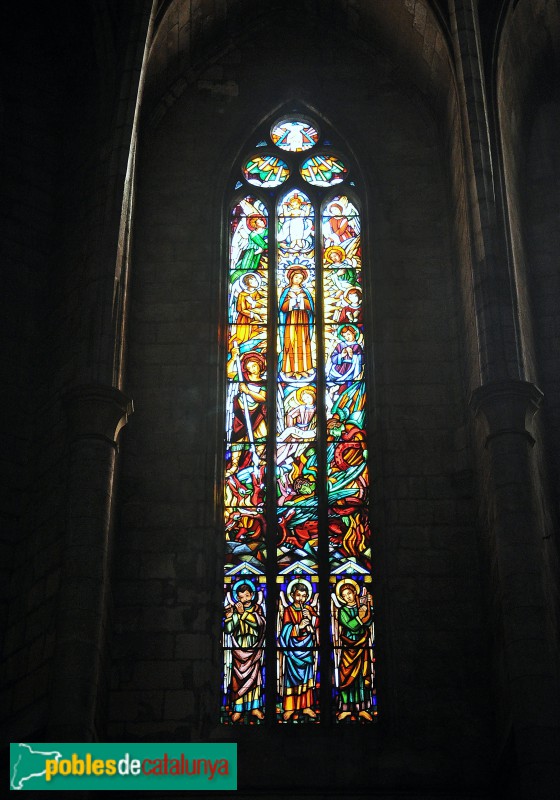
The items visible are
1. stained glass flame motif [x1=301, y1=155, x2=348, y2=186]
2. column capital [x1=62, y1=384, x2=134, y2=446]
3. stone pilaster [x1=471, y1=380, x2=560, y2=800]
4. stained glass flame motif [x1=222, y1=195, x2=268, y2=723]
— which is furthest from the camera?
stained glass flame motif [x1=301, y1=155, x2=348, y2=186]

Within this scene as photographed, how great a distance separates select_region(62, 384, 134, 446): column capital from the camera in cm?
1114

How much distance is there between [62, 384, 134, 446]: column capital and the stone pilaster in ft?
9.88

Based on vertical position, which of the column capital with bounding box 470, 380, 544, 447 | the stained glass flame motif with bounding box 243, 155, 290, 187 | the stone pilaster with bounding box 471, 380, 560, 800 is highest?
the stained glass flame motif with bounding box 243, 155, 290, 187

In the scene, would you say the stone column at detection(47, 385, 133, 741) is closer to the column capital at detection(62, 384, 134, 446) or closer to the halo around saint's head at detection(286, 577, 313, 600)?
the column capital at detection(62, 384, 134, 446)

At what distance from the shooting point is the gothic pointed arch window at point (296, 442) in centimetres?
1128

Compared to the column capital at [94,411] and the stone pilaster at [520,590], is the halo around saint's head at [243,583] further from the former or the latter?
the stone pilaster at [520,590]

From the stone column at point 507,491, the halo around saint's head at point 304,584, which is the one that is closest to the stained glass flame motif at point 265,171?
the stone column at point 507,491

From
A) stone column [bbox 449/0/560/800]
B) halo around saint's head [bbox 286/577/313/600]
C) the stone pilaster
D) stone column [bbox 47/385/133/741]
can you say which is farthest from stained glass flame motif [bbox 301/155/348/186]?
halo around saint's head [bbox 286/577/313/600]

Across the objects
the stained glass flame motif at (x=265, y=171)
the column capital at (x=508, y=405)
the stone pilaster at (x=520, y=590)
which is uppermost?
the stained glass flame motif at (x=265, y=171)

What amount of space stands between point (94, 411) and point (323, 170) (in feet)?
13.9

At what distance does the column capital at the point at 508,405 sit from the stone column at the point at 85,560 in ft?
9.86

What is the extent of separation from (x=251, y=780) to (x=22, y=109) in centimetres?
704

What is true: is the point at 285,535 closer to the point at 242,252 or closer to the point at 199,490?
the point at 199,490

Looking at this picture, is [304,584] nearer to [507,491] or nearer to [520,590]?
[507,491]
